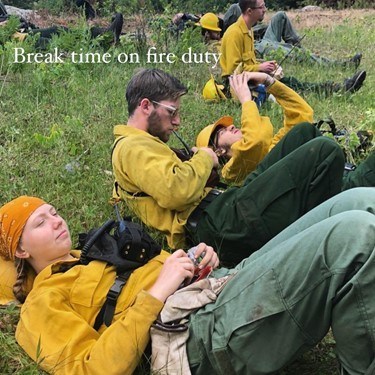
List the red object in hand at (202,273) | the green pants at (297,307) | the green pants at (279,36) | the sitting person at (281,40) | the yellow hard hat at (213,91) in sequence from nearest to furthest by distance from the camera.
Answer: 1. the green pants at (297,307)
2. the red object in hand at (202,273)
3. the yellow hard hat at (213,91)
4. the sitting person at (281,40)
5. the green pants at (279,36)

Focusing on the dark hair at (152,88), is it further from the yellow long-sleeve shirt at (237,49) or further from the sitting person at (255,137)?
the yellow long-sleeve shirt at (237,49)

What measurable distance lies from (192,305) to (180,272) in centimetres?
17

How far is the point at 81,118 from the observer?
5461 millimetres

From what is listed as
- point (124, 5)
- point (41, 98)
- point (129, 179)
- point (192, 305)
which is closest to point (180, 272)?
point (192, 305)

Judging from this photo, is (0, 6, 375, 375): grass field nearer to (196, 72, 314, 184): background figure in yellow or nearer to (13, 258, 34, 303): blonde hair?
(13, 258, 34, 303): blonde hair

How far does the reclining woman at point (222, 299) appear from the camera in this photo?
1.76m

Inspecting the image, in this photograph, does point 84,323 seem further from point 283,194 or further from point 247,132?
point 247,132

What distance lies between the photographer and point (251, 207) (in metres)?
2.90

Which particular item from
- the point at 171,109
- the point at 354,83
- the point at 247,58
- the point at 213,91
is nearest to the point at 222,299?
the point at 171,109

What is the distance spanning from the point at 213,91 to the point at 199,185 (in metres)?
3.41

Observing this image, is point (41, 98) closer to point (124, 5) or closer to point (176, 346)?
point (176, 346)

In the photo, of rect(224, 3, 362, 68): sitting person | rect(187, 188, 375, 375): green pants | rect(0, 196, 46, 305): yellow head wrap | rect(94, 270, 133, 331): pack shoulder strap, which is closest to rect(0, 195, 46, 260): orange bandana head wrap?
rect(0, 196, 46, 305): yellow head wrap

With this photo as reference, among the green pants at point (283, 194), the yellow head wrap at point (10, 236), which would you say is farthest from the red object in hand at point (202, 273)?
the yellow head wrap at point (10, 236)

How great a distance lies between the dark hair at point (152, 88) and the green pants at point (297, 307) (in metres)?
1.50
